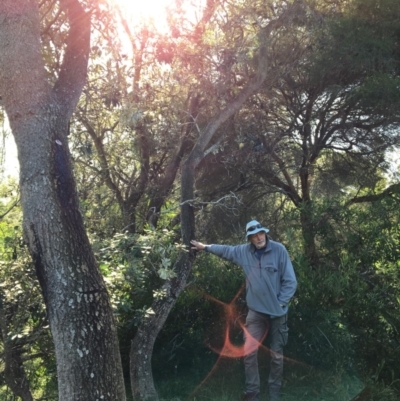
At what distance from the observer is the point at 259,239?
5.38 metres

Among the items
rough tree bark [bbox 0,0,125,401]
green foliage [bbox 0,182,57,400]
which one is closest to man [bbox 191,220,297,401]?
rough tree bark [bbox 0,0,125,401]

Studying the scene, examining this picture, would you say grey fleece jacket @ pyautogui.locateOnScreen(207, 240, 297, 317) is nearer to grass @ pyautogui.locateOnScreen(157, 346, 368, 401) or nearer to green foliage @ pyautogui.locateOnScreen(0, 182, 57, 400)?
grass @ pyautogui.locateOnScreen(157, 346, 368, 401)

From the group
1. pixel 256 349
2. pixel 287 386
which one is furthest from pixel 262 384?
pixel 256 349

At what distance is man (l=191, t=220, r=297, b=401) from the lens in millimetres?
5277

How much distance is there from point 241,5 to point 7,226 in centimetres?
503

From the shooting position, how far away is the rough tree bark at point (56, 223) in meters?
3.79

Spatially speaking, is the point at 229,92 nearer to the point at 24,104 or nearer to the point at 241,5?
the point at 241,5

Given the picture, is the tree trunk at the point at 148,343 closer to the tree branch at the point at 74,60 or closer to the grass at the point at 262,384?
the grass at the point at 262,384

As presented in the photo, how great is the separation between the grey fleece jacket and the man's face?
2.6 inches

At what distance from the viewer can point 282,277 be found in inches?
209

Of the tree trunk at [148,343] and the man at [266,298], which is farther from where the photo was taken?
the tree trunk at [148,343]

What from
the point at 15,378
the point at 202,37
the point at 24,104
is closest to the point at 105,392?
the point at 15,378

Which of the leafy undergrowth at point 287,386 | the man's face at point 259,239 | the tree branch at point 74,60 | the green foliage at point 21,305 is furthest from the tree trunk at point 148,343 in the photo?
the tree branch at point 74,60

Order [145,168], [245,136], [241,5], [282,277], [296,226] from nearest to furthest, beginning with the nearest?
[282,277] → [241,5] → [296,226] → [245,136] → [145,168]
